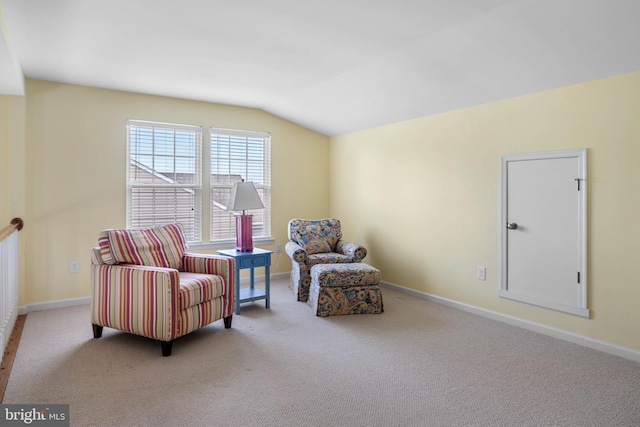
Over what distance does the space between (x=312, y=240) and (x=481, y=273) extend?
1850mm

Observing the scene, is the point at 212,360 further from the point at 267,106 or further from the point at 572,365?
the point at 267,106

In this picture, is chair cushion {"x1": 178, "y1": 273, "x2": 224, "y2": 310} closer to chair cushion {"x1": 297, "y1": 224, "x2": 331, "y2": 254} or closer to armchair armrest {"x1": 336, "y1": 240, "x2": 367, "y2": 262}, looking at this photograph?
chair cushion {"x1": 297, "y1": 224, "x2": 331, "y2": 254}

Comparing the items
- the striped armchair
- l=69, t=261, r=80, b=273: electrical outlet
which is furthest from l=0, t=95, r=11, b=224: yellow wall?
the striped armchair

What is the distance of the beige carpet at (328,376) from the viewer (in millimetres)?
2043

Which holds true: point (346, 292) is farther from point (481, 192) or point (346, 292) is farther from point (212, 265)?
point (481, 192)

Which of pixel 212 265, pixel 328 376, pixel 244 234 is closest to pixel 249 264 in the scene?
pixel 244 234

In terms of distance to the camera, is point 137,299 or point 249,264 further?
point 249,264

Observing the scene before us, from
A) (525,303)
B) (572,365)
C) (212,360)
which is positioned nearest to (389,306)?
(525,303)

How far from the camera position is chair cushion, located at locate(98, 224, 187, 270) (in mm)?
3049

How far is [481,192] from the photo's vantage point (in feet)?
12.2

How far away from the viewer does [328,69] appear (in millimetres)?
3592

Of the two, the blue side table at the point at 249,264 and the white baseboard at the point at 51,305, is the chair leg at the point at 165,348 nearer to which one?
the blue side table at the point at 249,264

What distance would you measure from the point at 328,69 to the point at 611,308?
118 inches

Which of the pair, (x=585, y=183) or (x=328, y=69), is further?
(x=328, y=69)
